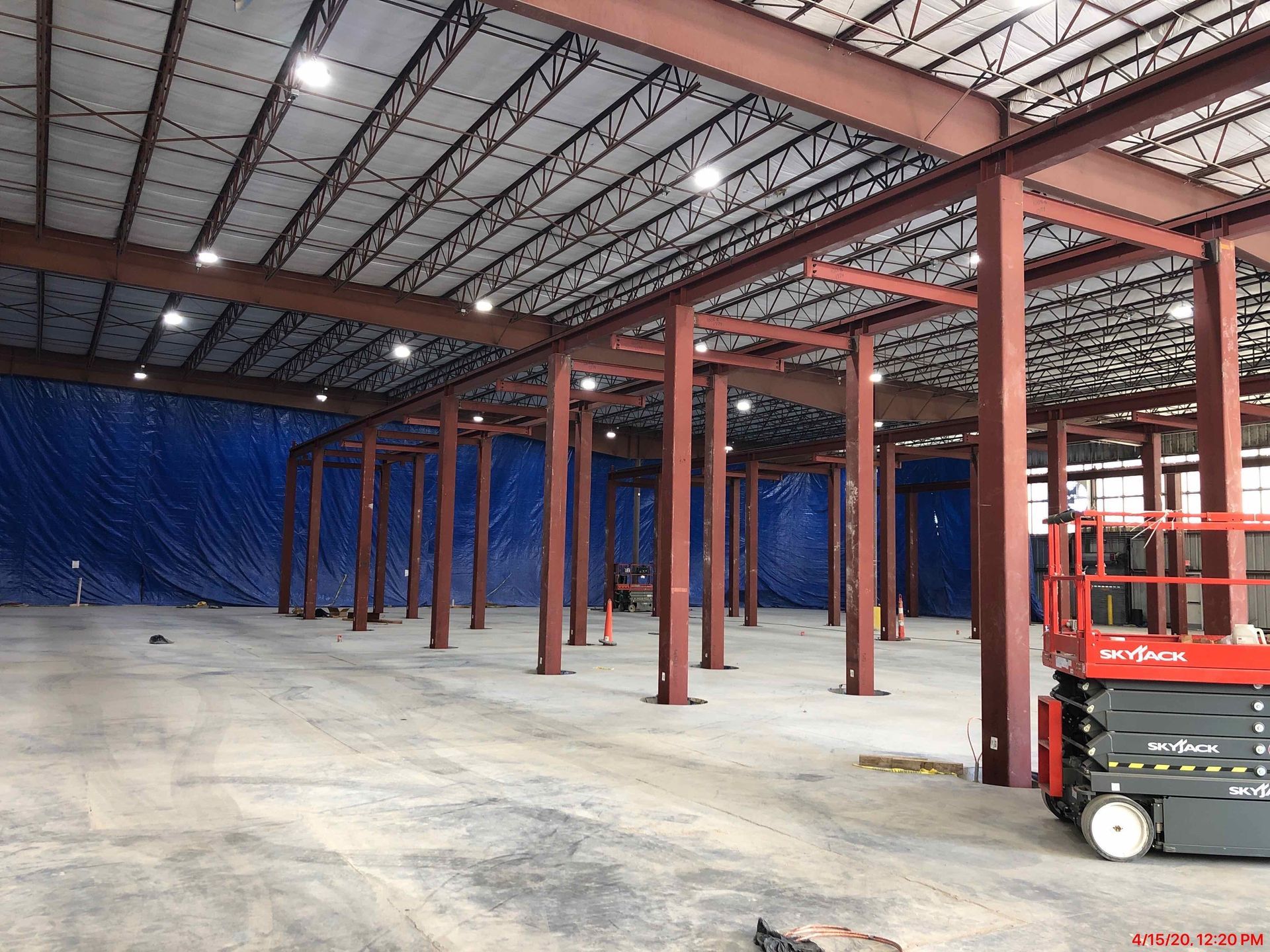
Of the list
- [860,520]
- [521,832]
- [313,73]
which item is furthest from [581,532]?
[521,832]

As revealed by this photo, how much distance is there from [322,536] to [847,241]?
104 ft

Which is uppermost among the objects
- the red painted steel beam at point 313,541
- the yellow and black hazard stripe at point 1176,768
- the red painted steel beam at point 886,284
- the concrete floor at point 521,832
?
the red painted steel beam at point 886,284

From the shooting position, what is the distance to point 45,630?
75.8ft

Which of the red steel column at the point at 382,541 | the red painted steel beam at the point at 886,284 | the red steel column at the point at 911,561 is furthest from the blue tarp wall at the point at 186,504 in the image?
the red painted steel beam at the point at 886,284

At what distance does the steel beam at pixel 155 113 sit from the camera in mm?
14125

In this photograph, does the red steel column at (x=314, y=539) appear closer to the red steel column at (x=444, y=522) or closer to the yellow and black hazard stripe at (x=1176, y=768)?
the red steel column at (x=444, y=522)

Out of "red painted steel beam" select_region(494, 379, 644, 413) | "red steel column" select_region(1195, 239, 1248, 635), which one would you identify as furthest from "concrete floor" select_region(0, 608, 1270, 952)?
"red painted steel beam" select_region(494, 379, 644, 413)

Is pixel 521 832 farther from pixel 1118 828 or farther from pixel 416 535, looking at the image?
pixel 416 535

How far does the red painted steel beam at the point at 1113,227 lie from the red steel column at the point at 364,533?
65.7 feet

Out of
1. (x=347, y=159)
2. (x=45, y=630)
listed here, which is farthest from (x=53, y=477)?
(x=347, y=159)

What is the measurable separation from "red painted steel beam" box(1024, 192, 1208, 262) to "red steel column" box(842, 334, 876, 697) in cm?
510

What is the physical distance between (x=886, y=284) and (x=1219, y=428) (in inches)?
170

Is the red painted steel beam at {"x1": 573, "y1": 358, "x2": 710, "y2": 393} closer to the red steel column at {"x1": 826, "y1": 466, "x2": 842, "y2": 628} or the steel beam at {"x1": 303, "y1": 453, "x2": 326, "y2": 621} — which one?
the steel beam at {"x1": 303, "y1": 453, "x2": 326, "y2": 621}

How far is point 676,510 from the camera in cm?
1401
